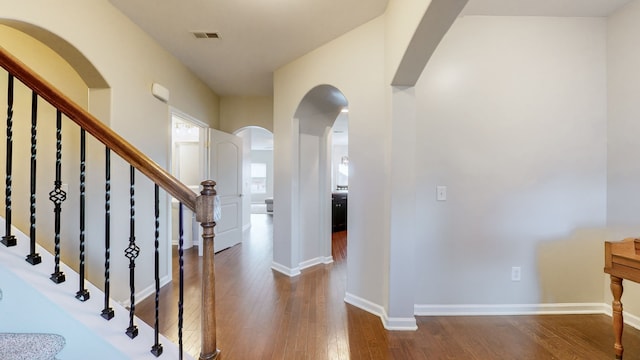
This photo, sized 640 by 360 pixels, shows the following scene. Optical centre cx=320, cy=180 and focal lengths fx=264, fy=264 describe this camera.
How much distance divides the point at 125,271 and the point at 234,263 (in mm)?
1428

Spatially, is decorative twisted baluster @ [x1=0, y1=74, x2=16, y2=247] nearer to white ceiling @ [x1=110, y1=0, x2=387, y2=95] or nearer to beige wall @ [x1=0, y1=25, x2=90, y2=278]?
beige wall @ [x1=0, y1=25, x2=90, y2=278]

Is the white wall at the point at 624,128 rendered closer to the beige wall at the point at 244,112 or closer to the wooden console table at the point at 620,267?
the wooden console table at the point at 620,267

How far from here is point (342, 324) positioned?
2174 mm

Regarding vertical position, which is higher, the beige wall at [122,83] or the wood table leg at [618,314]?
the beige wall at [122,83]

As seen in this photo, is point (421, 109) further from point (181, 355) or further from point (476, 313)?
point (181, 355)

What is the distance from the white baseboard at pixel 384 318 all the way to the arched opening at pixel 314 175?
1105 mm

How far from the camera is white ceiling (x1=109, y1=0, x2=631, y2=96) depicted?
2.19 meters

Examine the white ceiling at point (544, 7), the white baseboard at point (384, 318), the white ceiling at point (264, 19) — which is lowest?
the white baseboard at point (384, 318)

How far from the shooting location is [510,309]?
7.67ft

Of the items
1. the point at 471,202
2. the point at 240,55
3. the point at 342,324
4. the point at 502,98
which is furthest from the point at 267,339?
the point at 240,55

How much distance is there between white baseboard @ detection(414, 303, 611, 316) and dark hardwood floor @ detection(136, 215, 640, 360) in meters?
0.06

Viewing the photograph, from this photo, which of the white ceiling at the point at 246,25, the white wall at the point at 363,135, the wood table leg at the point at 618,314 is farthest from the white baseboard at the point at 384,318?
the white ceiling at the point at 246,25

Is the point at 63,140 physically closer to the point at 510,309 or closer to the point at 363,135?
the point at 363,135

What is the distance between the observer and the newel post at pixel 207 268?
1239 mm
